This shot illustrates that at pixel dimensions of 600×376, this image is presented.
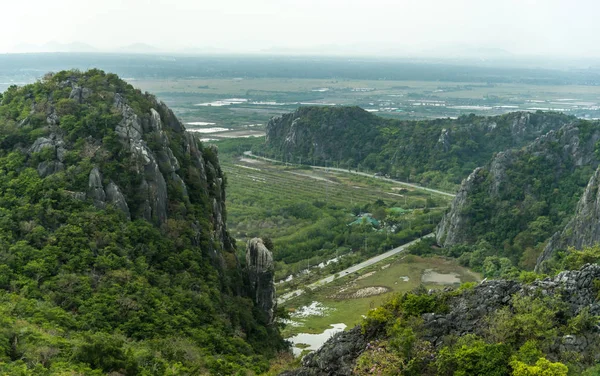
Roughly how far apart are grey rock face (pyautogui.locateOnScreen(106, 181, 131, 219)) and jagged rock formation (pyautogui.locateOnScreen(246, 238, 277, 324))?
10565 millimetres

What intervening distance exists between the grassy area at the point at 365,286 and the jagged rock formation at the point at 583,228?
937 centimetres

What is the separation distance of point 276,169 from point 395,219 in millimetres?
50850

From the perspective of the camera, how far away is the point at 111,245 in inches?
1522

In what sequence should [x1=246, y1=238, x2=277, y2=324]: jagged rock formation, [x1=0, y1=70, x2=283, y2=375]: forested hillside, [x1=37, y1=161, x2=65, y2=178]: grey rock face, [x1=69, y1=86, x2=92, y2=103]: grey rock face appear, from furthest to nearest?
[x1=69, y1=86, x2=92, y2=103]: grey rock face
[x1=246, y1=238, x2=277, y2=324]: jagged rock formation
[x1=37, y1=161, x2=65, y2=178]: grey rock face
[x1=0, y1=70, x2=283, y2=375]: forested hillside

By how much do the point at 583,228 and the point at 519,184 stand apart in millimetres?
26457

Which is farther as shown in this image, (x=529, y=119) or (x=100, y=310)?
(x=529, y=119)

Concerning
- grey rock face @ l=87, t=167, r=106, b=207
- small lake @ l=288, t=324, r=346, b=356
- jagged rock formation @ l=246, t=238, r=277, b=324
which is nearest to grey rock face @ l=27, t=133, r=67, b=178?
grey rock face @ l=87, t=167, r=106, b=207

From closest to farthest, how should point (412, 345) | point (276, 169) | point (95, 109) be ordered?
point (412, 345)
point (95, 109)
point (276, 169)

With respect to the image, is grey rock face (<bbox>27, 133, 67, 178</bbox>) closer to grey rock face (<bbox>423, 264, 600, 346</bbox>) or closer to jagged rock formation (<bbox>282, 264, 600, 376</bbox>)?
jagged rock formation (<bbox>282, 264, 600, 376</bbox>)

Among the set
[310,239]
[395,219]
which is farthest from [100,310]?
[395,219]

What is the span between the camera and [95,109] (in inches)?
1868

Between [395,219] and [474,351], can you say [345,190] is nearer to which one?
[395,219]

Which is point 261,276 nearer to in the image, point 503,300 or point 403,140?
point 503,300

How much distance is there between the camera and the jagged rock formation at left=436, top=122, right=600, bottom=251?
85.1 metres
